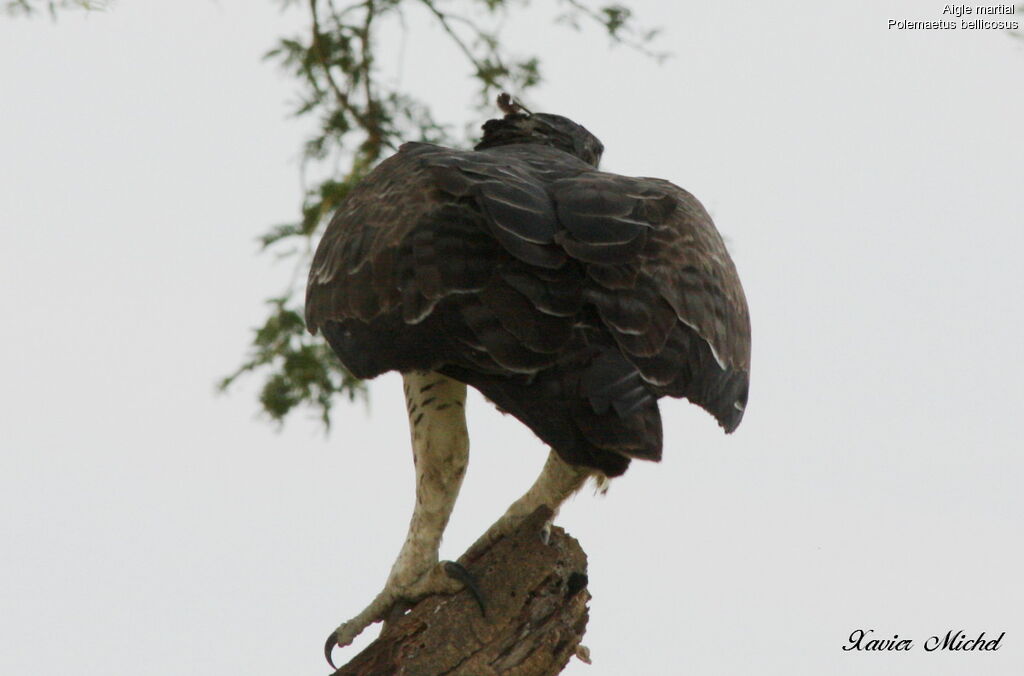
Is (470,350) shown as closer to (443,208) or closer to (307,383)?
(443,208)

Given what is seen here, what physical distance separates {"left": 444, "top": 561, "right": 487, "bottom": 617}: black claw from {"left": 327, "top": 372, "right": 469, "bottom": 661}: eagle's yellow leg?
6.9 inches

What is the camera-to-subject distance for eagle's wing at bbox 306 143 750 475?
15.6ft

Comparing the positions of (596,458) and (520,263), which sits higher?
(520,263)

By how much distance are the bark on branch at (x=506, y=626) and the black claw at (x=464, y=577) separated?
0.02 metres

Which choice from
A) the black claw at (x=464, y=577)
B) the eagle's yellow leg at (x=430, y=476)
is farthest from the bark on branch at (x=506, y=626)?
the eagle's yellow leg at (x=430, y=476)

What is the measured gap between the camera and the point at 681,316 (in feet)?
17.0

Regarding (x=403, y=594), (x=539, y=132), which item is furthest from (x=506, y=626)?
(x=539, y=132)

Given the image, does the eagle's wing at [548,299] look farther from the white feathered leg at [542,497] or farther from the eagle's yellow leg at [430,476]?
the white feathered leg at [542,497]

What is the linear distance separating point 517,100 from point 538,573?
138 inches

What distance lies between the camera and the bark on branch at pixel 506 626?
5.27 metres

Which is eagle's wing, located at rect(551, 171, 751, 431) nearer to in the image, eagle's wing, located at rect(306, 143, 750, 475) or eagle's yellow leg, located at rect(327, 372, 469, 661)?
eagle's wing, located at rect(306, 143, 750, 475)

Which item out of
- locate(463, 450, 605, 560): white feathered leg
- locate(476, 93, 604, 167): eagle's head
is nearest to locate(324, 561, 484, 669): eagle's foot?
locate(463, 450, 605, 560): white feathered leg

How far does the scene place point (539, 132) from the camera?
299 inches

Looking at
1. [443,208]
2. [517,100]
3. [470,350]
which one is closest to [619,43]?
[517,100]
